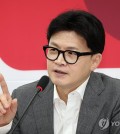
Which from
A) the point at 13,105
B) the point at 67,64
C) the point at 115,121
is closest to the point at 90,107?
the point at 115,121

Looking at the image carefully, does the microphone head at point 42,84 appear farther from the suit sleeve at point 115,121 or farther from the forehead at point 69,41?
the suit sleeve at point 115,121

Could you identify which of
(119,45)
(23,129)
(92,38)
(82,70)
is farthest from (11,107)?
(119,45)

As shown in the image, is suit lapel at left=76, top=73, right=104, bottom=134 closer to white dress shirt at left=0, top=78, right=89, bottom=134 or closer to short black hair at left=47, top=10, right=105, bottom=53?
white dress shirt at left=0, top=78, right=89, bottom=134

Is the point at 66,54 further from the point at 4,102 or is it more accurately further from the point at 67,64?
the point at 4,102

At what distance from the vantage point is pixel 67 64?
1197 millimetres

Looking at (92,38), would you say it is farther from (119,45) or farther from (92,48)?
(119,45)

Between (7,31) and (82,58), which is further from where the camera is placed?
(7,31)

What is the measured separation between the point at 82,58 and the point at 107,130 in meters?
0.34

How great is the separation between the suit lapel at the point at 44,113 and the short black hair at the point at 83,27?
0.30 metres

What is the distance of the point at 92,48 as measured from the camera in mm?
1274

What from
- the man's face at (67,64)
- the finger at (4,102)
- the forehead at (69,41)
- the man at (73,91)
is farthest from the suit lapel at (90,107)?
the finger at (4,102)

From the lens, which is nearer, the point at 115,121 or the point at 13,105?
the point at 13,105

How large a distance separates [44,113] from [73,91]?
170 mm

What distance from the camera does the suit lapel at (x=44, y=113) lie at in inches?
52.7
